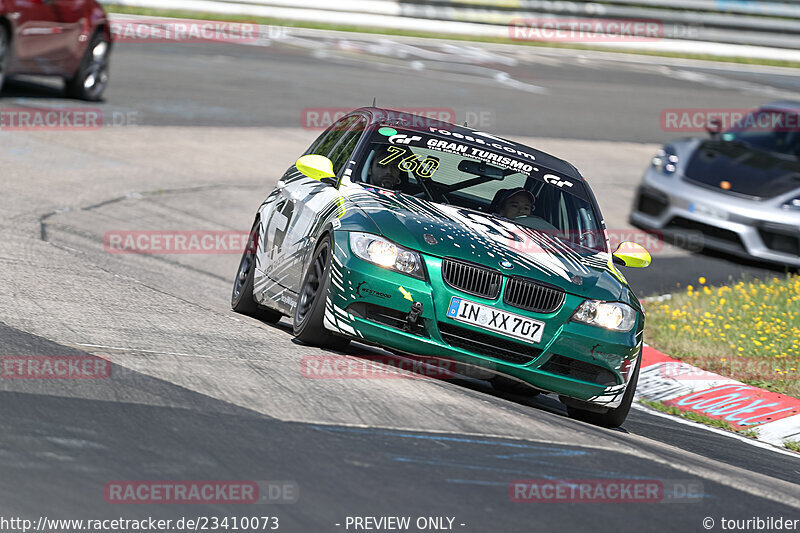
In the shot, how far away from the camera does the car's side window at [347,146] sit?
332 inches

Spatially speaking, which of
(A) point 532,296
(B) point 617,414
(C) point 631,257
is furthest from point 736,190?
(A) point 532,296

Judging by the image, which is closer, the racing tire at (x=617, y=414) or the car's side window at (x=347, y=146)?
the racing tire at (x=617, y=414)

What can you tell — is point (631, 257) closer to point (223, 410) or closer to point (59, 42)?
point (223, 410)

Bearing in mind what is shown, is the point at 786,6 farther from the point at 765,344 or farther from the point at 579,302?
the point at 579,302

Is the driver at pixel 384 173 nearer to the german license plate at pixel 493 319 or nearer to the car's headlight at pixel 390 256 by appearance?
the car's headlight at pixel 390 256

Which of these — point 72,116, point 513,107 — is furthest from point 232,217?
point 513,107

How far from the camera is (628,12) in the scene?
3161 cm

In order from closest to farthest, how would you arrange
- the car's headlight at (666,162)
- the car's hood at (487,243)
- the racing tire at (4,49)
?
the car's hood at (487,243)
the racing tire at (4,49)
the car's headlight at (666,162)

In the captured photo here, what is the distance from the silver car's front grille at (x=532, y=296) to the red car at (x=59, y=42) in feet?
31.5

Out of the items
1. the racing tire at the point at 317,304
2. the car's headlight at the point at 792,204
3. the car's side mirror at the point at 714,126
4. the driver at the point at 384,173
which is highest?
the driver at the point at 384,173

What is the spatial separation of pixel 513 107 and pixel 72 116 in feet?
28.8

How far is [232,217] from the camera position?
13172 mm

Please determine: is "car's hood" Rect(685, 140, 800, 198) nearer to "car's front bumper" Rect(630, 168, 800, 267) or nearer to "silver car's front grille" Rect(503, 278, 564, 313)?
"car's front bumper" Rect(630, 168, 800, 267)

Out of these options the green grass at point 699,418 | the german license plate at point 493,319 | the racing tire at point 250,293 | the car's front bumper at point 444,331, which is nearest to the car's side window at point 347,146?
the racing tire at point 250,293
